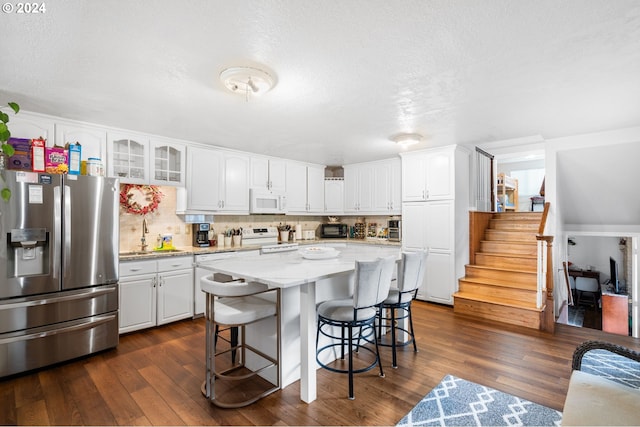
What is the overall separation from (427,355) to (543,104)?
103 inches

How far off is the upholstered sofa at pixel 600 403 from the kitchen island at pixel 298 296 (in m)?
1.41

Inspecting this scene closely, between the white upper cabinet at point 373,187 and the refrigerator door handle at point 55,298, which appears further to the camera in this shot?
the white upper cabinet at point 373,187

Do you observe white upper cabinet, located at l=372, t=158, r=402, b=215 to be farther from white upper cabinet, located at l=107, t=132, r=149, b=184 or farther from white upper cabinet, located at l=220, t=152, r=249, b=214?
white upper cabinet, located at l=107, t=132, r=149, b=184

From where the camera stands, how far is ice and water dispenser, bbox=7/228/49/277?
2.57 metres

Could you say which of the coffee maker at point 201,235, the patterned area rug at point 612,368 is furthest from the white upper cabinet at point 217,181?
the patterned area rug at point 612,368

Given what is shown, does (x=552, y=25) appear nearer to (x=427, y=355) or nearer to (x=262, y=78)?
(x=262, y=78)

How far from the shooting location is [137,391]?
233 centimetres

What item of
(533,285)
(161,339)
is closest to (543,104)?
(533,285)

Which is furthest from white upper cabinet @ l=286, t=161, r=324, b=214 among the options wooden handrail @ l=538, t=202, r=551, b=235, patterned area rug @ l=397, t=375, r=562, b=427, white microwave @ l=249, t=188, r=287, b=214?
patterned area rug @ l=397, t=375, r=562, b=427

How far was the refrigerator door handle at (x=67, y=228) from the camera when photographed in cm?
282

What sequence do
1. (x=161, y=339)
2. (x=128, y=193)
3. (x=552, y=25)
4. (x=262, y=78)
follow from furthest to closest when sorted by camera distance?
(x=128, y=193) → (x=161, y=339) → (x=262, y=78) → (x=552, y=25)

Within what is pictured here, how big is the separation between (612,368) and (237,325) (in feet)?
10.7

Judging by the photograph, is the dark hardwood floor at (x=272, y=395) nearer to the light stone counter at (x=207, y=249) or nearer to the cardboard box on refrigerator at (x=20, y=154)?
the light stone counter at (x=207, y=249)

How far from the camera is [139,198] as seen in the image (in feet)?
13.2
